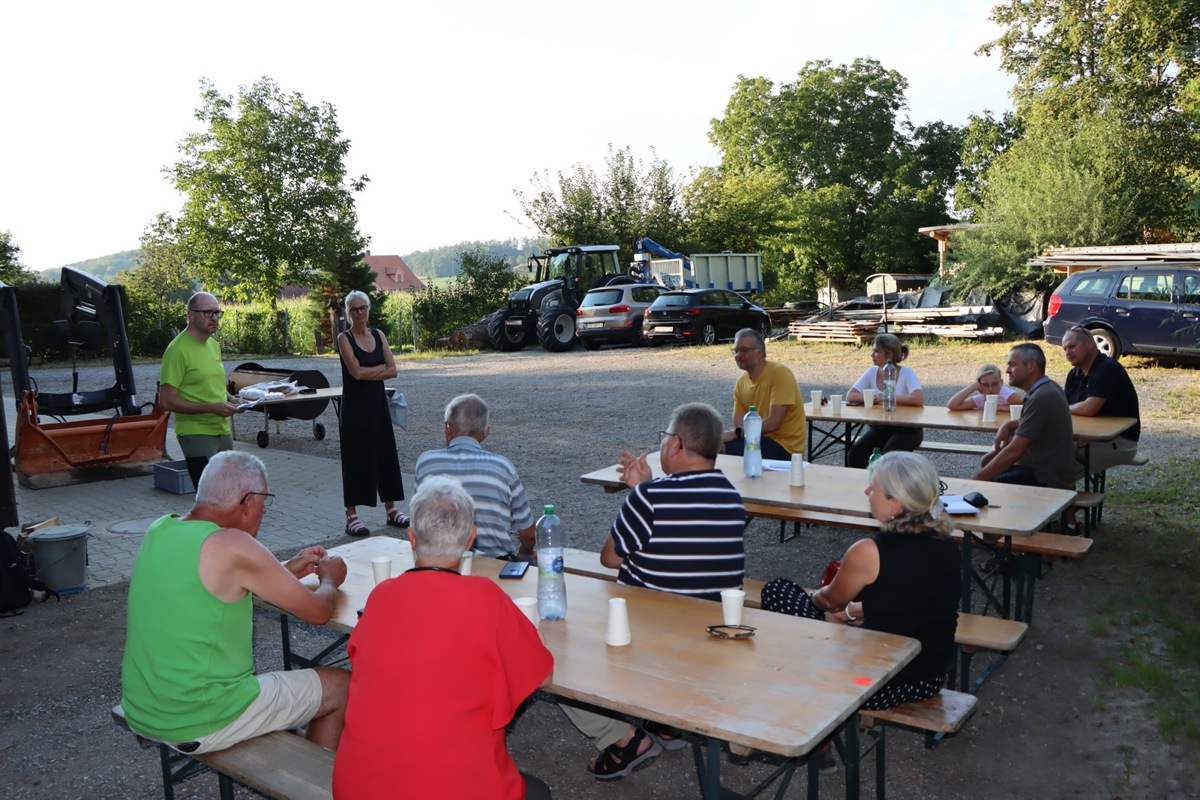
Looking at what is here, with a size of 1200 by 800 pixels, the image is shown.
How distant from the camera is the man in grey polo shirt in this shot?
4020 mm

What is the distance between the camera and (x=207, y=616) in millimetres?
2686

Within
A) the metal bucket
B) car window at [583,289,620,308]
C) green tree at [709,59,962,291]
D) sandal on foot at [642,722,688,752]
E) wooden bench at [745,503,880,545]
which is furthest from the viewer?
green tree at [709,59,962,291]

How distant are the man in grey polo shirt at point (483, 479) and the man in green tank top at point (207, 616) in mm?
1140

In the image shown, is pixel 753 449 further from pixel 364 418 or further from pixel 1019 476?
pixel 364 418

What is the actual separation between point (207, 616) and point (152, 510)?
6076 millimetres

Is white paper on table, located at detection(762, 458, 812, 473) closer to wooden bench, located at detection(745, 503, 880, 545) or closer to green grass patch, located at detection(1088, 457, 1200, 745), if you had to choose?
wooden bench, located at detection(745, 503, 880, 545)

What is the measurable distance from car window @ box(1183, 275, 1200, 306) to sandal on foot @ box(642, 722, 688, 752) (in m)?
13.1

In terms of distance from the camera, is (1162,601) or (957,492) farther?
(1162,601)

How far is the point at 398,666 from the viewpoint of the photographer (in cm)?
215

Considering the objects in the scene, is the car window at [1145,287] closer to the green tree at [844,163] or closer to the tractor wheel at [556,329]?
the tractor wheel at [556,329]

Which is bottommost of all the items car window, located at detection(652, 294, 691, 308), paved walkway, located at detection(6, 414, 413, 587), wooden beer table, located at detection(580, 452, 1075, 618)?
paved walkway, located at detection(6, 414, 413, 587)

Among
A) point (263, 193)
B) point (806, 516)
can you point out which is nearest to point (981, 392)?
point (806, 516)

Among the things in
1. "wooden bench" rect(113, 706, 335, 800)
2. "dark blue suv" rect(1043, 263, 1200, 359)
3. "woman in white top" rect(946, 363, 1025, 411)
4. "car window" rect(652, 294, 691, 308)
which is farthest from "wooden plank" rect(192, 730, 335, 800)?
"car window" rect(652, 294, 691, 308)

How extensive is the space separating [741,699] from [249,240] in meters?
33.5
